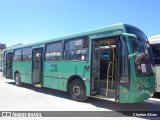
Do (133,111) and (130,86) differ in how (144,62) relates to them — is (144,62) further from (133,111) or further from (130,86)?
(133,111)

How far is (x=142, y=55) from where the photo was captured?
6.75 m

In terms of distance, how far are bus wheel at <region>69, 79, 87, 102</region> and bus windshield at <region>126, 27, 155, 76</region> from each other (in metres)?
2.61

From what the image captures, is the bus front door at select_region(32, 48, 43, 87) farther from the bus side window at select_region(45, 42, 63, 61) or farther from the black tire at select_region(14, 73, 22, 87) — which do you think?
the black tire at select_region(14, 73, 22, 87)

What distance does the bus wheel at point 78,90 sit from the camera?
8.22 meters

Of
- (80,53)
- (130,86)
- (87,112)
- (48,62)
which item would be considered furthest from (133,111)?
(48,62)

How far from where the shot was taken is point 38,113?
6.64m

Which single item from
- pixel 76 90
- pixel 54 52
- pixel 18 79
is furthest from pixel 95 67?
pixel 18 79

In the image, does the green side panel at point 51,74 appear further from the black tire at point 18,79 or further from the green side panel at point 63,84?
the black tire at point 18,79

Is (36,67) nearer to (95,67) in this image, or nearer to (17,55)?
(17,55)

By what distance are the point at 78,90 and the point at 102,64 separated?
5.03ft

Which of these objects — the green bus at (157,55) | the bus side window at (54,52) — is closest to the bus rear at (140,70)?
the green bus at (157,55)

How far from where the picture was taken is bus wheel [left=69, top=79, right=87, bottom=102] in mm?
8219

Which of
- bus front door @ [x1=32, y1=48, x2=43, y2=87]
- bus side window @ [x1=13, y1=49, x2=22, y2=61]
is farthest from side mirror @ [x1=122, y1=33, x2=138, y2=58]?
bus side window @ [x1=13, y1=49, x2=22, y2=61]

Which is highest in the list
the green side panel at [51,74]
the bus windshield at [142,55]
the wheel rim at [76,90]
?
the bus windshield at [142,55]
